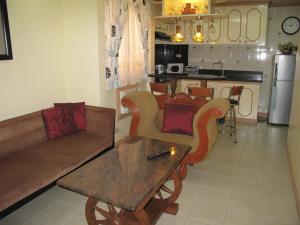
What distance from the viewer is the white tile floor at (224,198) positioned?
2.32 meters

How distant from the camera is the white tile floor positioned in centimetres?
232

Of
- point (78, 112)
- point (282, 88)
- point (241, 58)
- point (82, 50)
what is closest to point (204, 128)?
point (78, 112)

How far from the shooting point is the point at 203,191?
2814 millimetres

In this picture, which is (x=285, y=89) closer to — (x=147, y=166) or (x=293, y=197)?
(x=293, y=197)

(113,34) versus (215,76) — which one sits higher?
(113,34)

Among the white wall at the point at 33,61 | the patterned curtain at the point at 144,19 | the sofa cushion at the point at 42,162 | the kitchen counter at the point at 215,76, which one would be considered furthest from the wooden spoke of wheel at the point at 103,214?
the kitchen counter at the point at 215,76

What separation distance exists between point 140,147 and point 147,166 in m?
0.44

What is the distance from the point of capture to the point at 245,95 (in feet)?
17.7

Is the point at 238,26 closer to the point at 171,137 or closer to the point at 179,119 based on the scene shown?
the point at 179,119

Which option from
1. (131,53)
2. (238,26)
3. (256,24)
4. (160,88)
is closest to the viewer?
(131,53)

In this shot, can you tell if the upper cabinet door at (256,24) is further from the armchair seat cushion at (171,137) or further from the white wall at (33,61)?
the white wall at (33,61)

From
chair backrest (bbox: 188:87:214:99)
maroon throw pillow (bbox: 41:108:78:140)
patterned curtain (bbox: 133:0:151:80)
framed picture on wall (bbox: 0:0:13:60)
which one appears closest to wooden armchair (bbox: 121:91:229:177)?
chair backrest (bbox: 188:87:214:99)

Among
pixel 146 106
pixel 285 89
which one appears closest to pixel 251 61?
pixel 285 89

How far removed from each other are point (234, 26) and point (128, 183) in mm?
4743
